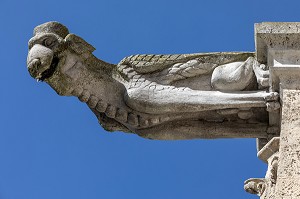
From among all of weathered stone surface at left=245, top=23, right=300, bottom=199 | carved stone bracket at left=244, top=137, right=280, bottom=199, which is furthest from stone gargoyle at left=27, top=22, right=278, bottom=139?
carved stone bracket at left=244, top=137, right=280, bottom=199

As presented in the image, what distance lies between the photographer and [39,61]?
405 inches

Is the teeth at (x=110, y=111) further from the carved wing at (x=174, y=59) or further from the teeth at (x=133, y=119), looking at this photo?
the carved wing at (x=174, y=59)

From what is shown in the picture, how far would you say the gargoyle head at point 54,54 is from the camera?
10.3m

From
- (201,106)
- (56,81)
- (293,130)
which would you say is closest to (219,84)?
(201,106)

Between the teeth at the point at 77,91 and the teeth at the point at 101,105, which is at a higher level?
the teeth at the point at 77,91

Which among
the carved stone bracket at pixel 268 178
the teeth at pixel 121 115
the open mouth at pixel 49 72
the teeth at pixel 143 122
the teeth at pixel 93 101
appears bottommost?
the carved stone bracket at pixel 268 178

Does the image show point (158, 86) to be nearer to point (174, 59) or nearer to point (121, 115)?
point (174, 59)

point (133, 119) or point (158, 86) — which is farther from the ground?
point (158, 86)

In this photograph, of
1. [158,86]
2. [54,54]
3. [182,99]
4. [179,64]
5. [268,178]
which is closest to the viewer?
[268,178]

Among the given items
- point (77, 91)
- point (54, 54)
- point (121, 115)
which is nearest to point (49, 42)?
point (54, 54)

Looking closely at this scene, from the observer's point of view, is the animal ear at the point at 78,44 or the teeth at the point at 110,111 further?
the animal ear at the point at 78,44

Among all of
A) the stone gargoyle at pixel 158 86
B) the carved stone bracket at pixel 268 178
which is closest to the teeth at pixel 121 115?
the stone gargoyle at pixel 158 86

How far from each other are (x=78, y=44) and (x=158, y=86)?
1159mm

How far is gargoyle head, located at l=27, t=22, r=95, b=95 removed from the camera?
10.3 metres
